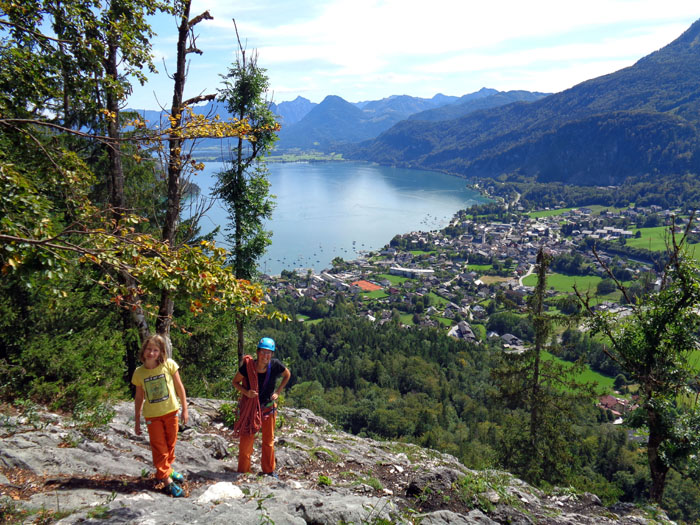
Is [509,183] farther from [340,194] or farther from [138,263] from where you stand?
[138,263]

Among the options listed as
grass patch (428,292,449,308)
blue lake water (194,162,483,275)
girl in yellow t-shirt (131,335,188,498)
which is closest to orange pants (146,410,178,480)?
girl in yellow t-shirt (131,335,188,498)

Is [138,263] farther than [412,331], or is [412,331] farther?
[412,331]

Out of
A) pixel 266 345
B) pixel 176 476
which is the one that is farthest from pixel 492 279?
pixel 176 476

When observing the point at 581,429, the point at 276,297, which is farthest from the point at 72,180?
the point at 276,297

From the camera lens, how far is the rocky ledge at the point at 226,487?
357 centimetres

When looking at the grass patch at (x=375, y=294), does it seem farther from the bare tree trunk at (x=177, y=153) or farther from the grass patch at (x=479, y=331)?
the bare tree trunk at (x=177, y=153)

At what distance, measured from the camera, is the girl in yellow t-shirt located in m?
4.14

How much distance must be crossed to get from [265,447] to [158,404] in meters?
1.54

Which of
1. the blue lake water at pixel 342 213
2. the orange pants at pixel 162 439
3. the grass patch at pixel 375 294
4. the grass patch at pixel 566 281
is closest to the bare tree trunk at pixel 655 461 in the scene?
the orange pants at pixel 162 439

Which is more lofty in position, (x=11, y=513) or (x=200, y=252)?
(x=200, y=252)

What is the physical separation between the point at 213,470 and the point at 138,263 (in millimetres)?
3006

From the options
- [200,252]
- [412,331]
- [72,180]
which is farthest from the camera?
[412,331]

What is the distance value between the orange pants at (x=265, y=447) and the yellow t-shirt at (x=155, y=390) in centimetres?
110

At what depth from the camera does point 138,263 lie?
11.6ft
